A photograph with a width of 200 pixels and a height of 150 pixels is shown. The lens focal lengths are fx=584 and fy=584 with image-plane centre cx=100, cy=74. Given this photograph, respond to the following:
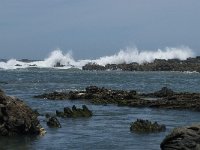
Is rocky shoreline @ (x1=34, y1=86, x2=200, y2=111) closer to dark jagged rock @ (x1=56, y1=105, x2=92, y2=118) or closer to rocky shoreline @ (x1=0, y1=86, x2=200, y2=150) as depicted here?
rocky shoreline @ (x1=0, y1=86, x2=200, y2=150)

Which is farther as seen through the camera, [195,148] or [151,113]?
[151,113]

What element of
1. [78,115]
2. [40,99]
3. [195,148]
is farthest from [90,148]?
[40,99]

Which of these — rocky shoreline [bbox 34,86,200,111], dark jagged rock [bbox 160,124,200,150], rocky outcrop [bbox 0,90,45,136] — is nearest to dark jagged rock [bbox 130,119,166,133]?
rocky outcrop [bbox 0,90,45,136]

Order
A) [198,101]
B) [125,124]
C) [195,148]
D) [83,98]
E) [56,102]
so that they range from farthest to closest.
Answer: [83,98] < [56,102] < [198,101] < [125,124] < [195,148]

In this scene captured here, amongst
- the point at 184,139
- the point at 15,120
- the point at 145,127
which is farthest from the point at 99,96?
the point at 184,139

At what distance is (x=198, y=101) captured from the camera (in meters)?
54.6

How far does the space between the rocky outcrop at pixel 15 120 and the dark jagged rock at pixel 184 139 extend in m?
10.4

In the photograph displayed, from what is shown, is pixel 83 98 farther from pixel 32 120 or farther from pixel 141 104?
pixel 32 120

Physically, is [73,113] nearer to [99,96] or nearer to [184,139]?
[99,96]

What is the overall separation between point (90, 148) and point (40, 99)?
115 feet

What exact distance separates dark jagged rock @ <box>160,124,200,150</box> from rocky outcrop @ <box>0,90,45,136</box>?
10.4 meters

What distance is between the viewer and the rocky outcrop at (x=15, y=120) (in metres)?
33.3

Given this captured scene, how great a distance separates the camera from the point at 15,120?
3334cm

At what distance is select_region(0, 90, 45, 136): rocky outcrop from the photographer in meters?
33.3
